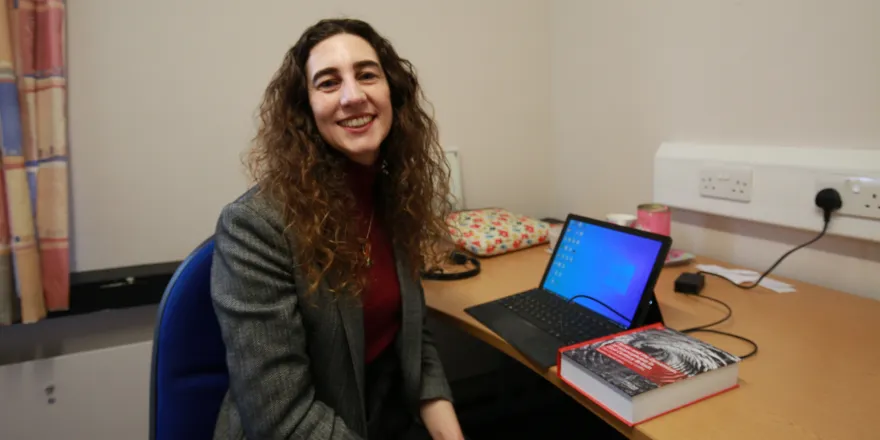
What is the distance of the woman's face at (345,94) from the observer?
3.12 ft

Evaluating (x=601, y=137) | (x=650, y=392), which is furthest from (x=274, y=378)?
(x=601, y=137)

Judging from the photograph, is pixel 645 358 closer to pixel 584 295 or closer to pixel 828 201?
pixel 584 295

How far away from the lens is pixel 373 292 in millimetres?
1028

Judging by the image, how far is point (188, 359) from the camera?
89 centimetres

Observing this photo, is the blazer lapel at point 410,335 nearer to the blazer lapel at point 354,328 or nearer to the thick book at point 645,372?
the blazer lapel at point 354,328

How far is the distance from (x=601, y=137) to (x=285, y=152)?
116 centimetres

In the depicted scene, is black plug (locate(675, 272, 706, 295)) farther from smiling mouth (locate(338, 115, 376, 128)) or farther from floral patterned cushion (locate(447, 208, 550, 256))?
smiling mouth (locate(338, 115, 376, 128))

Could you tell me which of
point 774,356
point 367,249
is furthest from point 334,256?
point 774,356

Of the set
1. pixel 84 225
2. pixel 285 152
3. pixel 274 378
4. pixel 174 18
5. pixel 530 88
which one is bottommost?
pixel 274 378

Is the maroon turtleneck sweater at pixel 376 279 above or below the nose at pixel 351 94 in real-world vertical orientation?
below

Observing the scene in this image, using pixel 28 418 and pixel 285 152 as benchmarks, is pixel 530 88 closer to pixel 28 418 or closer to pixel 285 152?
pixel 285 152

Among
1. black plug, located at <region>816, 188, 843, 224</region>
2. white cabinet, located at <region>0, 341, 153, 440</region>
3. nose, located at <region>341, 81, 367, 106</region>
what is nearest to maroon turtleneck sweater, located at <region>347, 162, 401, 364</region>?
nose, located at <region>341, 81, 367, 106</region>

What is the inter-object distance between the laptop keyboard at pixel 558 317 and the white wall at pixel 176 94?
2.75ft

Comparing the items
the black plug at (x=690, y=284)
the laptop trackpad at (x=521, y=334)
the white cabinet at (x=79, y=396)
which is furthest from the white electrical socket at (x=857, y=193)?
the white cabinet at (x=79, y=396)
